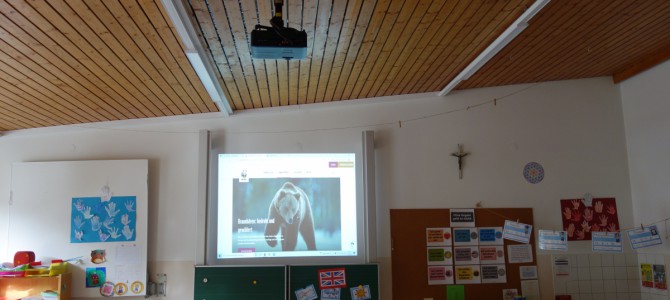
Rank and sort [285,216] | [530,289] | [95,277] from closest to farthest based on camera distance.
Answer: [95,277], [285,216], [530,289]

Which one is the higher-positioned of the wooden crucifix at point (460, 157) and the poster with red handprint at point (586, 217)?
the wooden crucifix at point (460, 157)

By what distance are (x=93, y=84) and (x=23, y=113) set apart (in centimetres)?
113

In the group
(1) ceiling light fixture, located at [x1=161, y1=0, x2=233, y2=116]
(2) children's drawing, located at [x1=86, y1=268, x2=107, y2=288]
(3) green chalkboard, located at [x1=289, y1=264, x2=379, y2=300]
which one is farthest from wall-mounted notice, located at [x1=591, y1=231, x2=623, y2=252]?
(2) children's drawing, located at [x1=86, y1=268, x2=107, y2=288]

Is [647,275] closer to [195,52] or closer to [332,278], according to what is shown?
[332,278]

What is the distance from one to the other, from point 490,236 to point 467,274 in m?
0.46

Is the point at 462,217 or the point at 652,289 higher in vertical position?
the point at 462,217

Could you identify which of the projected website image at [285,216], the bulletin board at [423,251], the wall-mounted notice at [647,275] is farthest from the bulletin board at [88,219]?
the wall-mounted notice at [647,275]

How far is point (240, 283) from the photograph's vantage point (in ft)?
16.4

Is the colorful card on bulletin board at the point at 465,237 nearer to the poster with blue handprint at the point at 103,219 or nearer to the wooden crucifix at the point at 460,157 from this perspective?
the wooden crucifix at the point at 460,157

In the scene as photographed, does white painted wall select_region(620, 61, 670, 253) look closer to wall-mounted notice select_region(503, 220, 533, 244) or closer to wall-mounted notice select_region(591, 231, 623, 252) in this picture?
wall-mounted notice select_region(591, 231, 623, 252)

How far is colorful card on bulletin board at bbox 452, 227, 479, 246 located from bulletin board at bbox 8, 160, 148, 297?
3045 mm

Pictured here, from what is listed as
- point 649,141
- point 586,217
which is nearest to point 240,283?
point 586,217

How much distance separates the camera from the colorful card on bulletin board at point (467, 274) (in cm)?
534

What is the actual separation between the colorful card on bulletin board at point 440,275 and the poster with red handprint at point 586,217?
1301mm
